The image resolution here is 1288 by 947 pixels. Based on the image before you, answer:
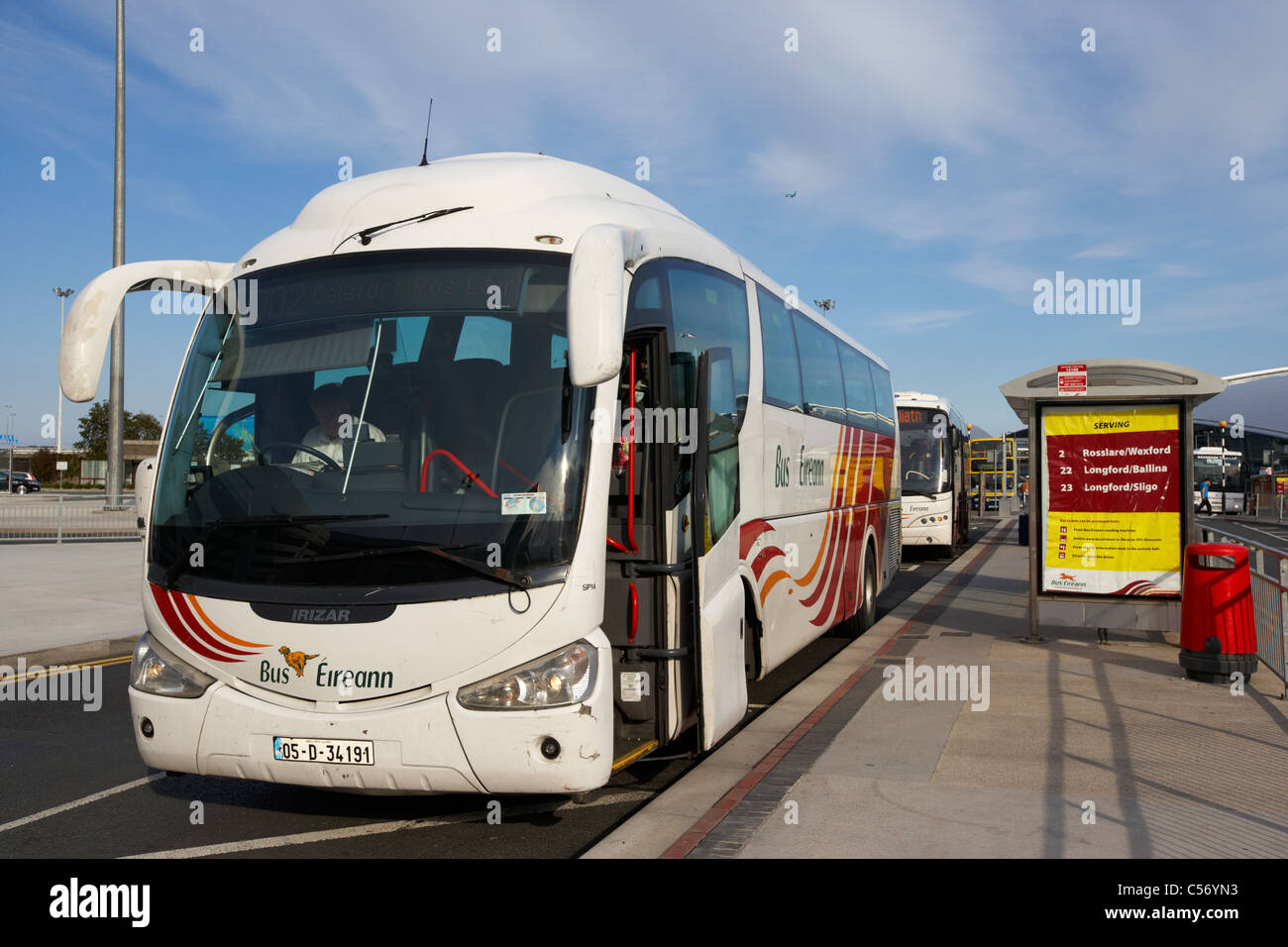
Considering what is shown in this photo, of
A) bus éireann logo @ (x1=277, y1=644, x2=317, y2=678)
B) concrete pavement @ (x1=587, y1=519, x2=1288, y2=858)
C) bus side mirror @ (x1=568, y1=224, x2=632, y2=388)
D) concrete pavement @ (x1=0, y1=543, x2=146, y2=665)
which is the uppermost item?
bus side mirror @ (x1=568, y1=224, x2=632, y2=388)

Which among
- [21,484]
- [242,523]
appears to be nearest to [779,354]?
[242,523]

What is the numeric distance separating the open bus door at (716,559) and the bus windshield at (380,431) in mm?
978

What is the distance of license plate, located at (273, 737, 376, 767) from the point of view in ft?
15.7

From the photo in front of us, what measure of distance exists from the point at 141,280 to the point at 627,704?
3451mm

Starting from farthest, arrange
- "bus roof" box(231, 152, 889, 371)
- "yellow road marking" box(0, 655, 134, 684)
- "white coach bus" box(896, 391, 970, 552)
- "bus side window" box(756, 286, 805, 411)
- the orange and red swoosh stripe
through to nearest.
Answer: "white coach bus" box(896, 391, 970, 552), "yellow road marking" box(0, 655, 134, 684), "bus side window" box(756, 286, 805, 411), "bus roof" box(231, 152, 889, 371), the orange and red swoosh stripe

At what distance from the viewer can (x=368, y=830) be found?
5.60 meters

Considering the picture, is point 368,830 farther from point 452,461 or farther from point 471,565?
point 452,461

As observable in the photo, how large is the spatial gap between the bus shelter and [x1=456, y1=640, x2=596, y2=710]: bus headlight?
7.15m

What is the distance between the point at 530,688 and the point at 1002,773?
2.96m

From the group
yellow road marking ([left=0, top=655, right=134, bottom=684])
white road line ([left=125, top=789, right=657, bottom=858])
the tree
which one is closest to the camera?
white road line ([left=125, top=789, right=657, bottom=858])

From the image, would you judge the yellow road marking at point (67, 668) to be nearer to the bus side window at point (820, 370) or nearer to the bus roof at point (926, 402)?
the bus side window at point (820, 370)

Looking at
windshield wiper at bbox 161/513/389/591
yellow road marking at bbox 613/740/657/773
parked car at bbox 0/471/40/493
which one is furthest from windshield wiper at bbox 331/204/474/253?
parked car at bbox 0/471/40/493

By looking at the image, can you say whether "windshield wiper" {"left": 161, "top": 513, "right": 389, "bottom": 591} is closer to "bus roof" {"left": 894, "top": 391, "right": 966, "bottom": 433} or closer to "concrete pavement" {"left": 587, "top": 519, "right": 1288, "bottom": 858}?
"concrete pavement" {"left": 587, "top": 519, "right": 1288, "bottom": 858}
